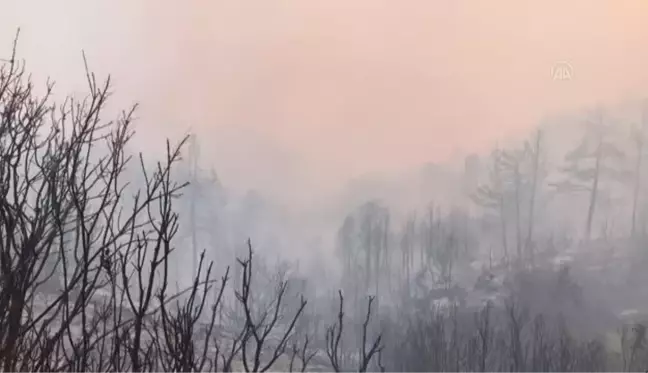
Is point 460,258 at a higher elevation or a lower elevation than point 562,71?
lower

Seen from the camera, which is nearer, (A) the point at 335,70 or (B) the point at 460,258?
(B) the point at 460,258

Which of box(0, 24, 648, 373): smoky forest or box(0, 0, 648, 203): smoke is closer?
box(0, 24, 648, 373): smoky forest

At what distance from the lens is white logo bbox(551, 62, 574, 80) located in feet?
12.3

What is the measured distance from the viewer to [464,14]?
3779 mm

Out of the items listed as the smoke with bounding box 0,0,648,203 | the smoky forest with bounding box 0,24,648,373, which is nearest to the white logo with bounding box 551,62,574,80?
the smoke with bounding box 0,0,648,203

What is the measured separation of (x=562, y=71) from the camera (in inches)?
147

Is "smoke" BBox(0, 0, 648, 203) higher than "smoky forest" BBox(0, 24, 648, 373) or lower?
higher

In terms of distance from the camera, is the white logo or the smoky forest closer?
the smoky forest

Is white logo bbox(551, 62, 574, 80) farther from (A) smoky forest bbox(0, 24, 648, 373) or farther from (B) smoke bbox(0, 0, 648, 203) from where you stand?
(A) smoky forest bbox(0, 24, 648, 373)

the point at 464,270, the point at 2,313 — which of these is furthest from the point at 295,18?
the point at 2,313

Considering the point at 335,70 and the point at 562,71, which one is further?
the point at 335,70

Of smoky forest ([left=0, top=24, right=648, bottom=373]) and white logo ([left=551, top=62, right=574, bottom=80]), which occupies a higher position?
white logo ([left=551, top=62, right=574, bottom=80])

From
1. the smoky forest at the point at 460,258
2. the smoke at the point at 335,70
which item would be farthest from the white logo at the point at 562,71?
the smoky forest at the point at 460,258

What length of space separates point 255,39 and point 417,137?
866 millimetres
